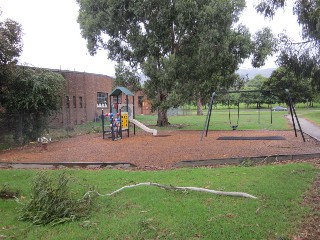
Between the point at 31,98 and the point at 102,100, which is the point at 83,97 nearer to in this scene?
the point at 102,100

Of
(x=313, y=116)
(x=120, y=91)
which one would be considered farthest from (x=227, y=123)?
(x=313, y=116)

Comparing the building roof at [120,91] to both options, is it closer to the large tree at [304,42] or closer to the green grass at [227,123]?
the green grass at [227,123]

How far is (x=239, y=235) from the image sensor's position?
4625mm

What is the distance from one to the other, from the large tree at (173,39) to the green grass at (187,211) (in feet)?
49.2

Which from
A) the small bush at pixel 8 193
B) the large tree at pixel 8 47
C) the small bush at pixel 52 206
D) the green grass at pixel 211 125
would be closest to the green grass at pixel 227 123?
the green grass at pixel 211 125

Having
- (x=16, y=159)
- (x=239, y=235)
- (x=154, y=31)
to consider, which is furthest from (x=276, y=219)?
(x=154, y=31)

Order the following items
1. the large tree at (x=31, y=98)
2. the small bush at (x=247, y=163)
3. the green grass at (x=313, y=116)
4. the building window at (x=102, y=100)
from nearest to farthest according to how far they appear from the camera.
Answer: the small bush at (x=247, y=163), the large tree at (x=31, y=98), the green grass at (x=313, y=116), the building window at (x=102, y=100)

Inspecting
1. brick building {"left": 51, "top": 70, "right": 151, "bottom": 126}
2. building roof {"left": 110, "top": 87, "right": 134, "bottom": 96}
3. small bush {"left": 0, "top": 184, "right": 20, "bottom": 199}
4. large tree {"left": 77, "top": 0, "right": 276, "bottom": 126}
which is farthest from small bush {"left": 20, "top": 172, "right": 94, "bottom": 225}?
brick building {"left": 51, "top": 70, "right": 151, "bottom": 126}

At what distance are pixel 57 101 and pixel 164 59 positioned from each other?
8043mm

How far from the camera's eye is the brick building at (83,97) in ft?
91.9

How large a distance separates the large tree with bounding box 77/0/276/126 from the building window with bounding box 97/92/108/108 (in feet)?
38.4

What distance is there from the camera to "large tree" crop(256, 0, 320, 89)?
766 cm

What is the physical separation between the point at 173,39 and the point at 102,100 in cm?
1582

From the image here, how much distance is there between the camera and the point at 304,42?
8.52 m
